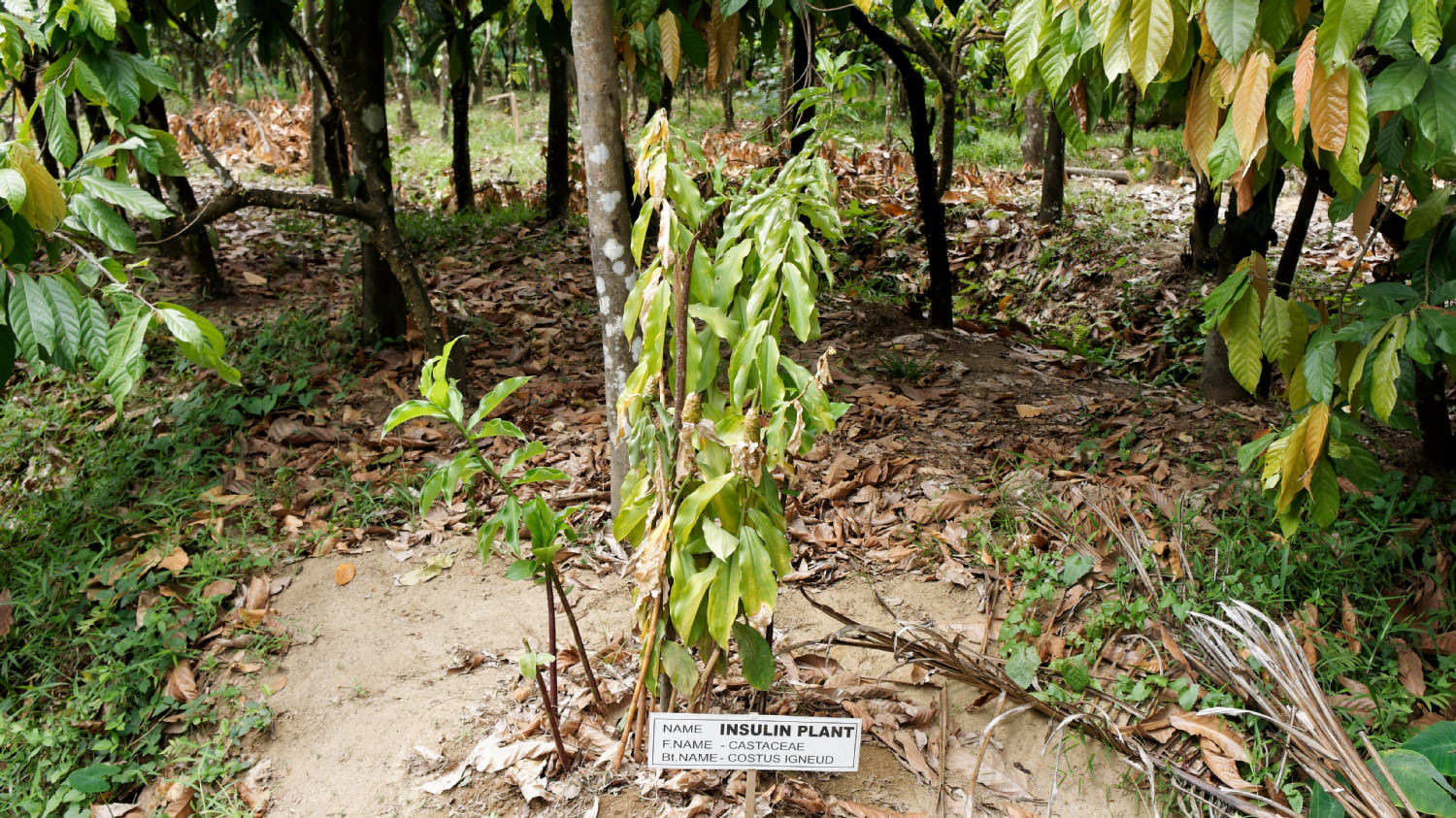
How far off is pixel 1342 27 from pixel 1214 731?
1.70m

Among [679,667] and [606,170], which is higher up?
[606,170]

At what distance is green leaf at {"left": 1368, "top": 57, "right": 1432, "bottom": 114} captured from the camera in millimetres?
1520

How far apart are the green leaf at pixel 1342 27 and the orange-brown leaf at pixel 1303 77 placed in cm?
2

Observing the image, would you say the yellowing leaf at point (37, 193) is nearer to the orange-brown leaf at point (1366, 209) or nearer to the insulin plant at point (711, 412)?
the insulin plant at point (711, 412)

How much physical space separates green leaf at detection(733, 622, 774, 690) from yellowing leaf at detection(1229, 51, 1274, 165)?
1.28 meters

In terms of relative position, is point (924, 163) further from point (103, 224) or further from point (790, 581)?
point (103, 224)

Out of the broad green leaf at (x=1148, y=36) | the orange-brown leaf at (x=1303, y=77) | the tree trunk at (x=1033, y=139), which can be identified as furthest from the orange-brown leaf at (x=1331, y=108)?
the tree trunk at (x=1033, y=139)

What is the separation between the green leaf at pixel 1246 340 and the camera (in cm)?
205

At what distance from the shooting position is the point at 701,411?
1.94 metres

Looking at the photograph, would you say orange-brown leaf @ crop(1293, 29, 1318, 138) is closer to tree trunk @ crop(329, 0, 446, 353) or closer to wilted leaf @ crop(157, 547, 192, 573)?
tree trunk @ crop(329, 0, 446, 353)

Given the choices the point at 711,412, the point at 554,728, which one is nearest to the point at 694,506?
the point at 711,412

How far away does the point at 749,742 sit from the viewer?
1896 millimetres

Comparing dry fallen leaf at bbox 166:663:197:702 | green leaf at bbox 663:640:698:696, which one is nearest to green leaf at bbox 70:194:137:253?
dry fallen leaf at bbox 166:663:197:702

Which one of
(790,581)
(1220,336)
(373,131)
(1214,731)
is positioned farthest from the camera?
(373,131)
